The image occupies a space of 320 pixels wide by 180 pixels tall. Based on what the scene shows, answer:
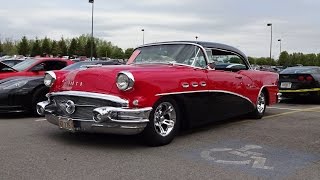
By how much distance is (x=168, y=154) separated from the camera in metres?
5.92

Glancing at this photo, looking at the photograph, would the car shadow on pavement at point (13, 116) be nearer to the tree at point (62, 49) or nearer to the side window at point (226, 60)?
the side window at point (226, 60)

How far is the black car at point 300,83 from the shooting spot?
44.2 feet

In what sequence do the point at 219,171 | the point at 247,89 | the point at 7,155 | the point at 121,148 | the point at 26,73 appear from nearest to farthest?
the point at 219,171 < the point at 7,155 < the point at 121,148 < the point at 247,89 < the point at 26,73

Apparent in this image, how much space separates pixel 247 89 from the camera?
870 cm

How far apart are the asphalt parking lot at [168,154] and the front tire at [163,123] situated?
0.16 meters

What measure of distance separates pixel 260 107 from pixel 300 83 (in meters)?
4.51

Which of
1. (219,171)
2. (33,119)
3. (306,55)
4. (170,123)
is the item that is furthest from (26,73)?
(306,55)

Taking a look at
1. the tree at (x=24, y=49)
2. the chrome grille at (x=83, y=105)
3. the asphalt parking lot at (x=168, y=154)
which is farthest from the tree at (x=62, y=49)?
the chrome grille at (x=83, y=105)

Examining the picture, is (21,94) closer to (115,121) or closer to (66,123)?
(66,123)

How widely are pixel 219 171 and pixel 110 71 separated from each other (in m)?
2.20

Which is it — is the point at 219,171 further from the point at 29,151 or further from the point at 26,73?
the point at 26,73

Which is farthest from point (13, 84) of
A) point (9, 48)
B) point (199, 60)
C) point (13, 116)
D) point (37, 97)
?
point (9, 48)

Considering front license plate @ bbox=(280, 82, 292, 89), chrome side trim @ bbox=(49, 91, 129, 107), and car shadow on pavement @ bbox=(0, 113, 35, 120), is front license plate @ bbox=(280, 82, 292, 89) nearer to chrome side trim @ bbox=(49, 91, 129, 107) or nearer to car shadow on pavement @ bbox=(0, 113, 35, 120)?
car shadow on pavement @ bbox=(0, 113, 35, 120)

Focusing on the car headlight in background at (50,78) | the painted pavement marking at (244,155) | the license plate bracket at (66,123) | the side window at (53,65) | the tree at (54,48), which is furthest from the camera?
the tree at (54,48)
